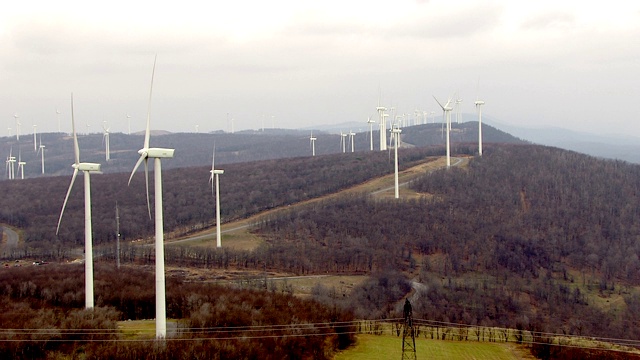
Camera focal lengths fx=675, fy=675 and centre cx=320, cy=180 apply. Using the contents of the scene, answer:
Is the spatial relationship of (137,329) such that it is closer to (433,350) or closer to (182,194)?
(433,350)

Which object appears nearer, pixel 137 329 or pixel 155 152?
pixel 155 152

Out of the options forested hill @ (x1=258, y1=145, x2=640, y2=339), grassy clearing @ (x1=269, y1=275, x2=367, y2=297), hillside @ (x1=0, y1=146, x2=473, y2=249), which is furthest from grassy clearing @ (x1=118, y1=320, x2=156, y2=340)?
hillside @ (x1=0, y1=146, x2=473, y2=249)

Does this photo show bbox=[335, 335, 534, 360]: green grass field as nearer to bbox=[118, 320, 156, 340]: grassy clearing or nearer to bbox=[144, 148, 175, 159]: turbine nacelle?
bbox=[118, 320, 156, 340]: grassy clearing

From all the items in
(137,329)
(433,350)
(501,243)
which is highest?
(137,329)

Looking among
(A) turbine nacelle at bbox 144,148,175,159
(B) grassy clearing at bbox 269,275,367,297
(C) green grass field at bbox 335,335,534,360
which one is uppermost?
(A) turbine nacelle at bbox 144,148,175,159

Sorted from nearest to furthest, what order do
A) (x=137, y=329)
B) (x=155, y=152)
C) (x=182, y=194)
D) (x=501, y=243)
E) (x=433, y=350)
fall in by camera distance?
(x=155, y=152), (x=137, y=329), (x=433, y=350), (x=501, y=243), (x=182, y=194)

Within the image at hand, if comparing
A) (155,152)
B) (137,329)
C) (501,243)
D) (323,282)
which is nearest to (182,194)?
(323,282)
